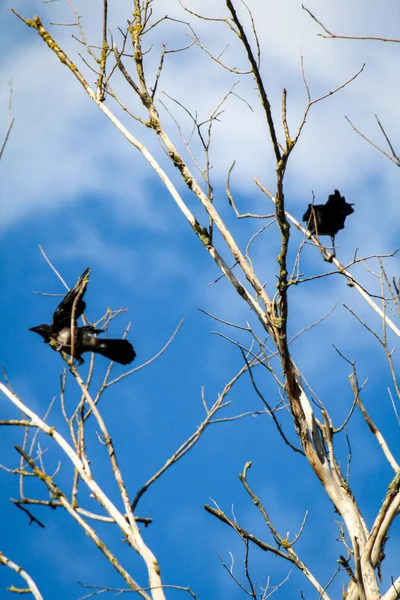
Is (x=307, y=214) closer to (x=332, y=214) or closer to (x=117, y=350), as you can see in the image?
(x=332, y=214)

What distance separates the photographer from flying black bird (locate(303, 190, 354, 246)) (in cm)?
530

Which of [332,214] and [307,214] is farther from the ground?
[307,214]

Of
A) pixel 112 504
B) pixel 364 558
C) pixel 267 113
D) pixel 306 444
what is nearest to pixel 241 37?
pixel 267 113

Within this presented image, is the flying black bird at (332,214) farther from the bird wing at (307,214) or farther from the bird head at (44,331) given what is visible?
the bird head at (44,331)

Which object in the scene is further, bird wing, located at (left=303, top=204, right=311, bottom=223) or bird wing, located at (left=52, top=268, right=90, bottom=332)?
bird wing, located at (left=303, top=204, right=311, bottom=223)

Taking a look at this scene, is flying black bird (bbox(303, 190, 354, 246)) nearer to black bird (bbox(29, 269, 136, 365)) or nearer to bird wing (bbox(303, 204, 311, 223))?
bird wing (bbox(303, 204, 311, 223))

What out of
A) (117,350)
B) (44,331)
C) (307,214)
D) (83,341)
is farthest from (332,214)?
(44,331)

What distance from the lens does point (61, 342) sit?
4.53 meters

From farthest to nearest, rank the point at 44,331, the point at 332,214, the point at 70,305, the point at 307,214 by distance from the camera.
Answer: the point at 307,214 < the point at 332,214 < the point at 44,331 < the point at 70,305

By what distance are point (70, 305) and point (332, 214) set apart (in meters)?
2.30

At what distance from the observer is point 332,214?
533 cm

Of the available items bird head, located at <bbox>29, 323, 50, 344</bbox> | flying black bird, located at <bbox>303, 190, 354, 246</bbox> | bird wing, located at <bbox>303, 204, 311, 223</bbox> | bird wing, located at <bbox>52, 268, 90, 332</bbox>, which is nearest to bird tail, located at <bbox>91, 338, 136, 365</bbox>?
bird wing, located at <bbox>52, 268, 90, 332</bbox>

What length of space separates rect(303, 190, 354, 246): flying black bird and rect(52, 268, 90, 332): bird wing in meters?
2.07

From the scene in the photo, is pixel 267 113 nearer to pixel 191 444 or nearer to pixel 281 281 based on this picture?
pixel 281 281
